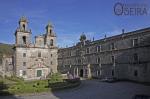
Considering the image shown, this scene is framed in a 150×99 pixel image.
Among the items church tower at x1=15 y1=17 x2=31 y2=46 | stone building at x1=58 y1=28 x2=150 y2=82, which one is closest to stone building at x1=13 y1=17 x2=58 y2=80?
church tower at x1=15 y1=17 x2=31 y2=46

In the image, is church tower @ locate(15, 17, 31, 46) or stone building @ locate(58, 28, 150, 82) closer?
stone building @ locate(58, 28, 150, 82)

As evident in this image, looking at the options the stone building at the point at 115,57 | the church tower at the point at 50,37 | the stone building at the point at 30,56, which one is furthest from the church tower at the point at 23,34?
the stone building at the point at 115,57

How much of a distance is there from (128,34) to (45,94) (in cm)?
2502

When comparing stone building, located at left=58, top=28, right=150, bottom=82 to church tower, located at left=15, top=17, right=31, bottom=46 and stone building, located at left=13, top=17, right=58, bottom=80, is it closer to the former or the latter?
stone building, located at left=13, top=17, right=58, bottom=80

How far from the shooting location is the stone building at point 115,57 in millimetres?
44906

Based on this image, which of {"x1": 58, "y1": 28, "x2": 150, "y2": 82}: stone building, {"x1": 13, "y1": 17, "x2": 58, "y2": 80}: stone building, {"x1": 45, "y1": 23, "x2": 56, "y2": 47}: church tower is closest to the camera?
{"x1": 58, "y1": 28, "x2": 150, "y2": 82}: stone building

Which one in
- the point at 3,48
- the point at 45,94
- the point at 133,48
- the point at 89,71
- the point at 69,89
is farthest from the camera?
the point at 3,48

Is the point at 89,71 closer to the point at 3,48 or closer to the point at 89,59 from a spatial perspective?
the point at 89,59

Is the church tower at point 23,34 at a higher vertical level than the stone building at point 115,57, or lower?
higher

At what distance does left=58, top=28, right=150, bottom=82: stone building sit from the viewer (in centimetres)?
4491

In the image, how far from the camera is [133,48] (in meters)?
47.4

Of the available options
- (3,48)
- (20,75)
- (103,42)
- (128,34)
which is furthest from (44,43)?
(3,48)

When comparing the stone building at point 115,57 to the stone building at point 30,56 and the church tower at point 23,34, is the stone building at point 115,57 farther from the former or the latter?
the church tower at point 23,34

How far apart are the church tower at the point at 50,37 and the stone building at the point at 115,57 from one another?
8.63 meters
